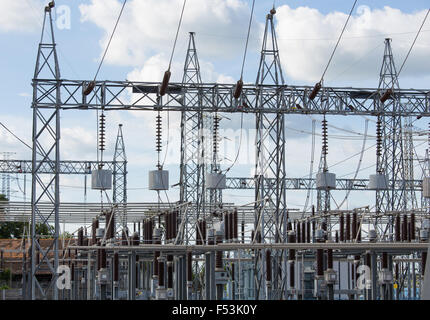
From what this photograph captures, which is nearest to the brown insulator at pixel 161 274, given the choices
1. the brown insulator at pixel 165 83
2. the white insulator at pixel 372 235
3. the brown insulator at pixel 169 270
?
the brown insulator at pixel 169 270

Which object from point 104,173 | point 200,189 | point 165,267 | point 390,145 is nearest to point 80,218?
point 200,189

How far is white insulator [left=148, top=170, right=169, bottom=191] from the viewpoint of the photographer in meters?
17.5

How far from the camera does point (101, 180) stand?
18.3 m

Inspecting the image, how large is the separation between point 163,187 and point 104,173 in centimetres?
185

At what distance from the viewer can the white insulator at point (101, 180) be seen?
18281 millimetres

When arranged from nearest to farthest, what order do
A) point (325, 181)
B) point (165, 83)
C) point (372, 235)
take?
point (165, 83) → point (372, 235) → point (325, 181)

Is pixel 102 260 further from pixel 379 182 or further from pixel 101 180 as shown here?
pixel 379 182

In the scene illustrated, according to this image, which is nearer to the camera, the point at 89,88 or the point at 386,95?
the point at 89,88

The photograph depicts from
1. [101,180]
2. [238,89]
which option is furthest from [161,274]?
[238,89]

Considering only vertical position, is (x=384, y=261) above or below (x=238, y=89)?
below

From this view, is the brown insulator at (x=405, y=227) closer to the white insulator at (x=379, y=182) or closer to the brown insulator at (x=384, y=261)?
the white insulator at (x=379, y=182)

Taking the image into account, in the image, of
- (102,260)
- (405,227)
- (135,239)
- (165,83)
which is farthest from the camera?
(405,227)

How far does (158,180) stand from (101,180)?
1646 millimetres
